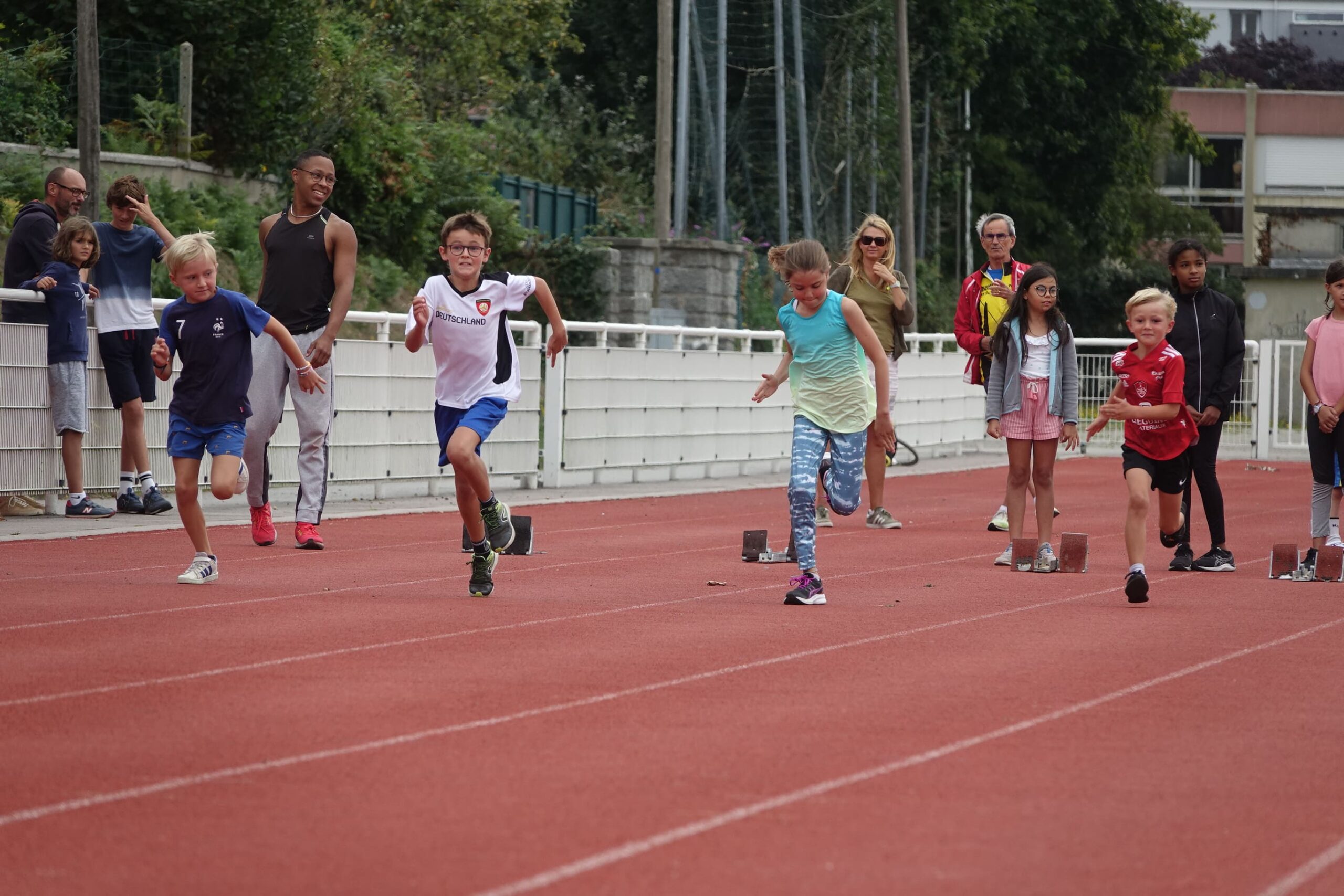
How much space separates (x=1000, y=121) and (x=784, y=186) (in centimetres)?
1702

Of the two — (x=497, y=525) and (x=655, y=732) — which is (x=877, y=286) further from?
(x=655, y=732)

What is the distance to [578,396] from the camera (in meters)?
18.5

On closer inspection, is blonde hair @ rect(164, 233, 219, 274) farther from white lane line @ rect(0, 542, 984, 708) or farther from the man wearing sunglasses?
the man wearing sunglasses

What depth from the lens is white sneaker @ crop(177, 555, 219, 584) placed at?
10289mm

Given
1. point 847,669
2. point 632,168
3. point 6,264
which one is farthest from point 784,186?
point 847,669

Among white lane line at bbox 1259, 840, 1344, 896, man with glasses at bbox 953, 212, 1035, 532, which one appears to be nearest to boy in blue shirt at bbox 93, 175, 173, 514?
man with glasses at bbox 953, 212, 1035, 532

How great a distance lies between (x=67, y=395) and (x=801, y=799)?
9.13 meters

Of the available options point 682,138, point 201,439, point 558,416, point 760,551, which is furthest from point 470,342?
point 682,138

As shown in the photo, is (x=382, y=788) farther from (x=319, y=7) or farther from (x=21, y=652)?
(x=319, y=7)

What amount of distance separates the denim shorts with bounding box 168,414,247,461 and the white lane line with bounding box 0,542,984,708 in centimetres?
218

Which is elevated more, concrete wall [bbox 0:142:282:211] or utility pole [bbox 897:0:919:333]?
utility pole [bbox 897:0:919:333]

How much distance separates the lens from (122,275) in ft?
46.0

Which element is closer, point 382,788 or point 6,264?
point 382,788

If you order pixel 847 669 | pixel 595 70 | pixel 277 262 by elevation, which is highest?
pixel 595 70
